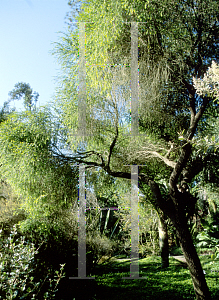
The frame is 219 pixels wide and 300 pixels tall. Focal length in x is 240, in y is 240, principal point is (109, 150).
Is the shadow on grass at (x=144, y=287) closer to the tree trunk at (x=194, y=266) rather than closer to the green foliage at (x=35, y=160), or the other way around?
the tree trunk at (x=194, y=266)

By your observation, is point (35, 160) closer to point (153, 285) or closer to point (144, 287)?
point (144, 287)

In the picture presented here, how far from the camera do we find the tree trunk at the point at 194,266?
10.7 feet

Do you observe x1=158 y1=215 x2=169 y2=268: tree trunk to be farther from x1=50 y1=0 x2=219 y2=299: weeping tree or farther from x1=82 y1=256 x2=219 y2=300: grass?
x1=50 y1=0 x2=219 y2=299: weeping tree

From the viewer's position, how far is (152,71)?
11.8 ft

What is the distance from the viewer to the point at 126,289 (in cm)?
421

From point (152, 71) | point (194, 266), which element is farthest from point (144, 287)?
point (152, 71)

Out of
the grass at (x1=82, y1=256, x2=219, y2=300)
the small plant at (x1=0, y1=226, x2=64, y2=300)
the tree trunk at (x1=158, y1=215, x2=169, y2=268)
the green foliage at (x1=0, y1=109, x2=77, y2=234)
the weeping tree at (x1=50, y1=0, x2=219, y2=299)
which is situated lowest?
the grass at (x1=82, y1=256, x2=219, y2=300)

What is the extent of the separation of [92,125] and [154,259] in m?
5.16

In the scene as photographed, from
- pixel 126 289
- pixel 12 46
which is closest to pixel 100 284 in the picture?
pixel 126 289

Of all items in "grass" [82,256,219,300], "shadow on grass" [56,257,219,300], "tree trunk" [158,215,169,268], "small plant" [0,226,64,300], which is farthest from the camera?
"tree trunk" [158,215,169,268]

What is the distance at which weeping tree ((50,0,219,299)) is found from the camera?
124 inches

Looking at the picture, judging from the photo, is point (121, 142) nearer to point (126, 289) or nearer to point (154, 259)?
point (126, 289)

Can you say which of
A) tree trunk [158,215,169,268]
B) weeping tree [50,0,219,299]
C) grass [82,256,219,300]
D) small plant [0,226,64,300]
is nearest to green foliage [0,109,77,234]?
weeping tree [50,0,219,299]

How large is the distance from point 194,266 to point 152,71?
285 cm
